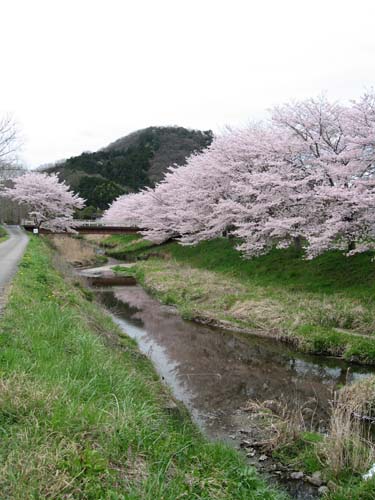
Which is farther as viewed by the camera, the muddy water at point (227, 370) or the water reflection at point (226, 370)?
the water reflection at point (226, 370)

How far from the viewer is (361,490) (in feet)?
17.6

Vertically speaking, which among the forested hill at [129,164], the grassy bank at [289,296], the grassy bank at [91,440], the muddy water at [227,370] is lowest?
the muddy water at [227,370]

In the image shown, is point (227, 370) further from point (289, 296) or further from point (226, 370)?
point (289, 296)

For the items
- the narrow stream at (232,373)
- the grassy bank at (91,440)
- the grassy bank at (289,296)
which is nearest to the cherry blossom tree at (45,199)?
the grassy bank at (289,296)

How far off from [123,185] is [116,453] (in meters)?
96.4

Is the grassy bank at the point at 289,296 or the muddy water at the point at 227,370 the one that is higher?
the grassy bank at the point at 289,296

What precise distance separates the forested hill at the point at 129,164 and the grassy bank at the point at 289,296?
193 feet

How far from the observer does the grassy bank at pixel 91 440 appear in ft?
11.9

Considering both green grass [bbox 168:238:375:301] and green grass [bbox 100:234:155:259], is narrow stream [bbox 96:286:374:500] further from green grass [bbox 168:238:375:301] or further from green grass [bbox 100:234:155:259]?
green grass [bbox 100:234:155:259]

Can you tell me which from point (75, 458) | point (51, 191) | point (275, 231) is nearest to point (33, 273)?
point (275, 231)

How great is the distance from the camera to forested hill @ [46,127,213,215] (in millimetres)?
88562

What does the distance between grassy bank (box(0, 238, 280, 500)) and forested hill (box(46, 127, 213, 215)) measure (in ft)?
243

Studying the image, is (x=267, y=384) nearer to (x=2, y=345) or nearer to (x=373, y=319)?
(x=373, y=319)

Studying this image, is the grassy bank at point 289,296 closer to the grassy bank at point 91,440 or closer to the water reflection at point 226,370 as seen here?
the water reflection at point 226,370
